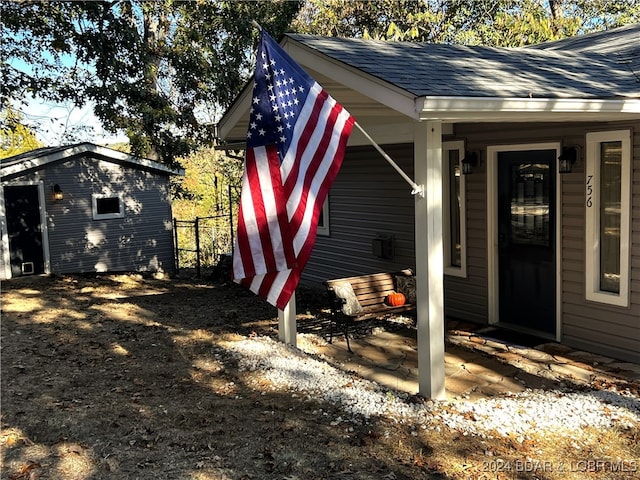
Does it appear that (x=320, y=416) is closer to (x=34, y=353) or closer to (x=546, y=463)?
(x=546, y=463)

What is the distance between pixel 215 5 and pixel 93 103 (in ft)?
12.8

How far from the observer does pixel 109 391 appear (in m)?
5.10

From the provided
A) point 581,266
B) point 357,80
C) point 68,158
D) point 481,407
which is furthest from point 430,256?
point 68,158

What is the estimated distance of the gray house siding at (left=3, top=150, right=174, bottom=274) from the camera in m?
13.8

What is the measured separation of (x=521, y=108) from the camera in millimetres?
4348

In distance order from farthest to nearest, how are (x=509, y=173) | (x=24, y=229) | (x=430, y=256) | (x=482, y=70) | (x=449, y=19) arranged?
(x=449, y=19) → (x=24, y=229) → (x=509, y=173) → (x=482, y=70) → (x=430, y=256)

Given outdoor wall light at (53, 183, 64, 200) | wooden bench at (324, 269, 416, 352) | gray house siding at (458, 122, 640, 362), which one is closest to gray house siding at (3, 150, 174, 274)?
outdoor wall light at (53, 183, 64, 200)

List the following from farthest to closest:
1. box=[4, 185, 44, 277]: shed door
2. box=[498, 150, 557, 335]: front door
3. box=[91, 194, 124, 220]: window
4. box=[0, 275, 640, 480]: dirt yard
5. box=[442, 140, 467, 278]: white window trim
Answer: box=[91, 194, 124, 220]: window < box=[4, 185, 44, 277]: shed door < box=[442, 140, 467, 278]: white window trim < box=[498, 150, 557, 335]: front door < box=[0, 275, 640, 480]: dirt yard

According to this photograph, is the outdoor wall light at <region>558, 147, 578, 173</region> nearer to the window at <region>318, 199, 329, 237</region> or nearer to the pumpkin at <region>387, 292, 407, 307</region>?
the pumpkin at <region>387, 292, 407, 307</region>

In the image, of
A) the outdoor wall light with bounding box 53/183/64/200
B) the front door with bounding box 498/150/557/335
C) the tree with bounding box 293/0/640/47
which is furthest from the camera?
the tree with bounding box 293/0/640/47

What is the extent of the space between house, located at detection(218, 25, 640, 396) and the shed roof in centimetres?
693

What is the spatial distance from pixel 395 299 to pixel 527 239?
167cm

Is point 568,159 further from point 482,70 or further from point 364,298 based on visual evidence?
point 364,298

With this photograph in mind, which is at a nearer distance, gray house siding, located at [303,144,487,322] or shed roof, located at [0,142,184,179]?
gray house siding, located at [303,144,487,322]
